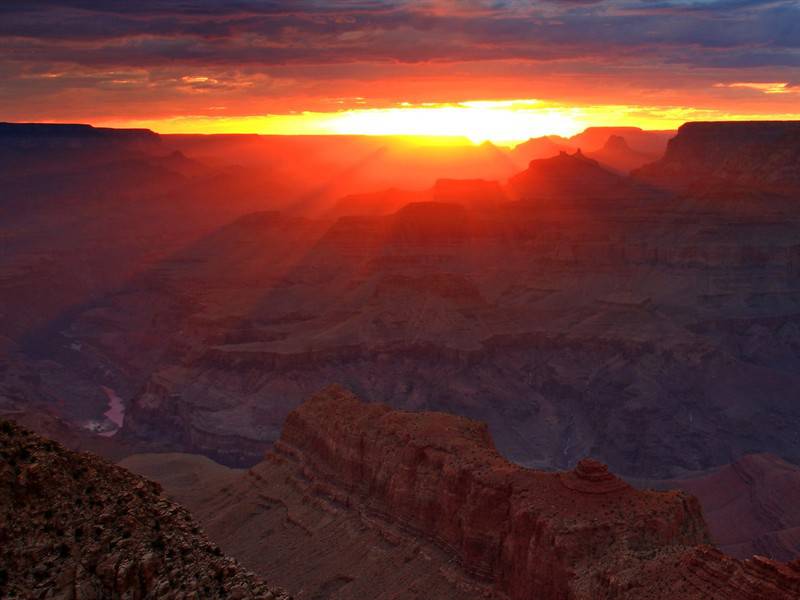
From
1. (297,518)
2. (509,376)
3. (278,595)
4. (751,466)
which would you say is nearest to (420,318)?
(509,376)

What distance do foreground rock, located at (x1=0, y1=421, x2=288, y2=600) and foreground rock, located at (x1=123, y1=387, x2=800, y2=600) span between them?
15332 mm

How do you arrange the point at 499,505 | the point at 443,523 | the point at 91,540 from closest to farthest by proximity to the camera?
the point at 91,540, the point at 499,505, the point at 443,523

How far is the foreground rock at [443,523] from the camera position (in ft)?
101

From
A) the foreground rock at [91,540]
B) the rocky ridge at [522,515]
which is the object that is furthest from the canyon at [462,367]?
the foreground rock at [91,540]

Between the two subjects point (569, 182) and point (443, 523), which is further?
point (569, 182)

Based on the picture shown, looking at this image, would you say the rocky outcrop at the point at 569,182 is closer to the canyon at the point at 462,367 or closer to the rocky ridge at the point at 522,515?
the canyon at the point at 462,367

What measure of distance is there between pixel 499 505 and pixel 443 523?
3.42 m

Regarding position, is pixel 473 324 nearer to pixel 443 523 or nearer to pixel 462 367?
pixel 462 367

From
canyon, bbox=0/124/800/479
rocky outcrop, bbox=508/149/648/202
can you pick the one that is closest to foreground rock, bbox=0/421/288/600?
canyon, bbox=0/124/800/479

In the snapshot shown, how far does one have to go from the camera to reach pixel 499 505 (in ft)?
123

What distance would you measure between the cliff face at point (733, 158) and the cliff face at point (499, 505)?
9163 cm

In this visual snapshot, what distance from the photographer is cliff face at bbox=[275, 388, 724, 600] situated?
108ft

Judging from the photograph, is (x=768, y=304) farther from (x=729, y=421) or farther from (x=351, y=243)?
(x=351, y=243)

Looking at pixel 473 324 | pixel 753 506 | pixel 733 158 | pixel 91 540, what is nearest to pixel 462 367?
pixel 473 324
